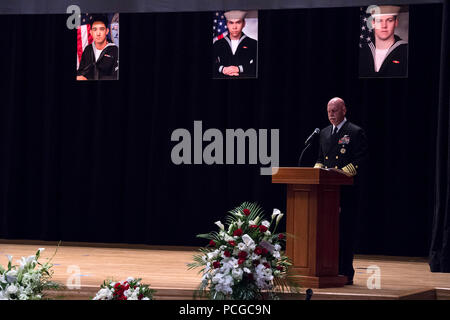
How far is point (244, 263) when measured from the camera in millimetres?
4484

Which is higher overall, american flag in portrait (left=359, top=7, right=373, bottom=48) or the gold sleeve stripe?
american flag in portrait (left=359, top=7, right=373, bottom=48)

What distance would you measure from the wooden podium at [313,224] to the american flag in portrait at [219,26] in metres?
3.24

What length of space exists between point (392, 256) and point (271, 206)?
4.77 feet

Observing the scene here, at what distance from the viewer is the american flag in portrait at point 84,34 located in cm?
841

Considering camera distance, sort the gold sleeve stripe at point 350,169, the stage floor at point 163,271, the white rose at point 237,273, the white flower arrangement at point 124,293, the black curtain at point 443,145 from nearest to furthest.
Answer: the white flower arrangement at point 124,293 < the white rose at point 237,273 < the stage floor at point 163,271 < the gold sleeve stripe at point 350,169 < the black curtain at point 443,145

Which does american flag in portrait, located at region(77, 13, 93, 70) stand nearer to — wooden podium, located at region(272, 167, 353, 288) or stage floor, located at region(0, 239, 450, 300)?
stage floor, located at region(0, 239, 450, 300)

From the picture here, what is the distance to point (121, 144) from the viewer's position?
8.45 meters

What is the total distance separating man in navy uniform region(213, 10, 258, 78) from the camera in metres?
7.96

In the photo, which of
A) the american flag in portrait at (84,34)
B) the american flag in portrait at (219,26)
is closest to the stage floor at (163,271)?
the american flag in portrait at (84,34)

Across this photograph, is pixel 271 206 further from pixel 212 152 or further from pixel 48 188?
pixel 48 188

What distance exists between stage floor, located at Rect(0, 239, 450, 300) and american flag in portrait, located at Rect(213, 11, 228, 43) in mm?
2519

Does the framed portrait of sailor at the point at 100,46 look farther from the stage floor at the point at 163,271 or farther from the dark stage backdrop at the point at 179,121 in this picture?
the stage floor at the point at 163,271

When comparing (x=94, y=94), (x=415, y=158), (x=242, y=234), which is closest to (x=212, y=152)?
(x=94, y=94)

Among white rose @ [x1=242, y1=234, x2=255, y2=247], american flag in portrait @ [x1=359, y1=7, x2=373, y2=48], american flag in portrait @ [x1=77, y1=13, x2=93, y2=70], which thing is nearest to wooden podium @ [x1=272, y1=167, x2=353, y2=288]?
white rose @ [x1=242, y1=234, x2=255, y2=247]
